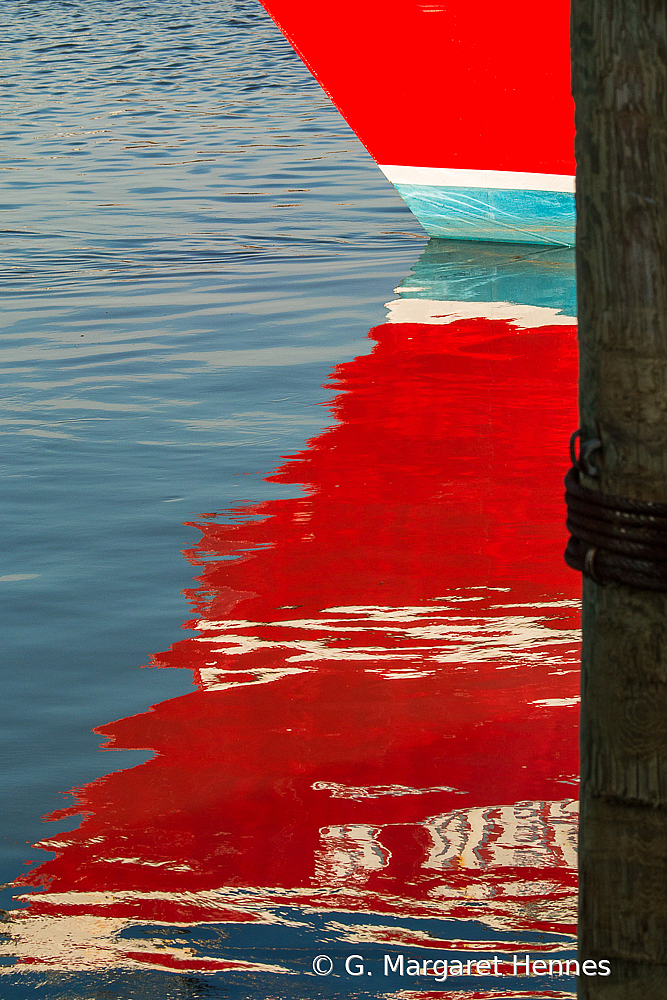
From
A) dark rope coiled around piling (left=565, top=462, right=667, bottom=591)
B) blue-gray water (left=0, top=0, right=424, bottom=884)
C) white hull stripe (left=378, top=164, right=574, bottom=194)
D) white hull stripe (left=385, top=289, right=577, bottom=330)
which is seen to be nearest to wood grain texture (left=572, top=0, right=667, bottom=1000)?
dark rope coiled around piling (left=565, top=462, right=667, bottom=591)

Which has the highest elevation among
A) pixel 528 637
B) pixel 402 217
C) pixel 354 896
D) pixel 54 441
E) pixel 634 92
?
pixel 402 217

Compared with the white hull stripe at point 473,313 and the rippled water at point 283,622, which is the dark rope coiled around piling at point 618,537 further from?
the white hull stripe at point 473,313

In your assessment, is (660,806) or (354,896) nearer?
(660,806)

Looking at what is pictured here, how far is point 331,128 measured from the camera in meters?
20.5

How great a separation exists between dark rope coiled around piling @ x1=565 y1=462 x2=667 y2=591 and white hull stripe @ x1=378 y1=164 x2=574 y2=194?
9790mm

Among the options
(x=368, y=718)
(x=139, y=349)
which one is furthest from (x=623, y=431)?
(x=139, y=349)

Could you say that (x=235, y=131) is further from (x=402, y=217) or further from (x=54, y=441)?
(x=54, y=441)

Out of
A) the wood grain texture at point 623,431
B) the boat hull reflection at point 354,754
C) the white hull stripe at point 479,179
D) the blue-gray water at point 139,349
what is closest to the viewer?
the wood grain texture at point 623,431

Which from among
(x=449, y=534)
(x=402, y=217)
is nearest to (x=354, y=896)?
(x=449, y=534)

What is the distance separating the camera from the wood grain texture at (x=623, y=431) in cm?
207

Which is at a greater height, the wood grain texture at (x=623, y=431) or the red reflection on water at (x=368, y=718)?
the wood grain texture at (x=623, y=431)

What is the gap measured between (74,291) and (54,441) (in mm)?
3982

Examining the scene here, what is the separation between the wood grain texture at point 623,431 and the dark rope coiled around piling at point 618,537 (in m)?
0.03

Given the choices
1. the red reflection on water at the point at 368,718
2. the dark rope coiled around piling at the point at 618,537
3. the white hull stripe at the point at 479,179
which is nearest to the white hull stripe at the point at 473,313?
the white hull stripe at the point at 479,179
